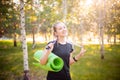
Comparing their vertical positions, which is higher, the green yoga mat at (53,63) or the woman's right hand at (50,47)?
the woman's right hand at (50,47)

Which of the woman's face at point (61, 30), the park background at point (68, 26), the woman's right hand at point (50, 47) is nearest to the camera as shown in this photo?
the woman's right hand at point (50, 47)

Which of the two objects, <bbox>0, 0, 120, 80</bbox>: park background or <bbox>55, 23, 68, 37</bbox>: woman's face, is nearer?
<bbox>55, 23, 68, 37</bbox>: woman's face

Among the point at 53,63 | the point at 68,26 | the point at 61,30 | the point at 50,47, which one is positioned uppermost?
the point at 68,26

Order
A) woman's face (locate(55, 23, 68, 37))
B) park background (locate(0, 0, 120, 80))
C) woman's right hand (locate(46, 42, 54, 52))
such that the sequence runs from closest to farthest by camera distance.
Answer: woman's right hand (locate(46, 42, 54, 52)) < woman's face (locate(55, 23, 68, 37)) < park background (locate(0, 0, 120, 80))

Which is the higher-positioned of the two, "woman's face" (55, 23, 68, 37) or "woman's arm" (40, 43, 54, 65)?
"woman's face" (55, 23, 68, 37)

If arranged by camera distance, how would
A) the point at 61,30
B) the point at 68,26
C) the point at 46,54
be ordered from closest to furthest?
the point at 46,54, the point at 61,30, the point at 68,26

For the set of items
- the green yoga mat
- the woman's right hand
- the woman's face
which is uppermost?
the woman's face

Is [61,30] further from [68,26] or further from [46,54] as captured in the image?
[68,26]

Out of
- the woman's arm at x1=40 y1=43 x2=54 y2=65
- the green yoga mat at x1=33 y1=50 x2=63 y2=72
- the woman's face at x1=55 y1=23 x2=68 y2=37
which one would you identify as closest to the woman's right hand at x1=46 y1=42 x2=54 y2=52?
the woman's arm at x1=40 y1=43 x2=54 y2=65

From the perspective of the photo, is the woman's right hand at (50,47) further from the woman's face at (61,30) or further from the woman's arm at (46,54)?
the woman's face at (61,30)

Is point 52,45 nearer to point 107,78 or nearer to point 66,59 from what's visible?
point 66,59

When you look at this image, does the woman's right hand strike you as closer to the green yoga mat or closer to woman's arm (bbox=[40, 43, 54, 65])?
woman's arm (bbox=[40, 43, 54, 65])

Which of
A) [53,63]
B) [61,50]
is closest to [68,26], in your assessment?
[61,50]

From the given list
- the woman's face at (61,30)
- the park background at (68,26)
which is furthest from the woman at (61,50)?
the park background at (68,26)
